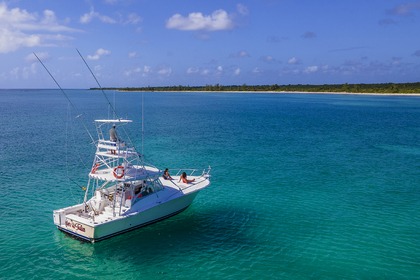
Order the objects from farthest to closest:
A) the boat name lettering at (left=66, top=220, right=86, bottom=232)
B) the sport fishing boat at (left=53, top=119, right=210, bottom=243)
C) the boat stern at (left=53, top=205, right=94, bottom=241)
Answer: the sport fishing boat at (left=53, top=119, right=210, bottom=243) → the boat name lettering at (left=66, top=220, right=86, bottom=232) → the boat stern at (left=53, top=205, right=94, bottom=241)

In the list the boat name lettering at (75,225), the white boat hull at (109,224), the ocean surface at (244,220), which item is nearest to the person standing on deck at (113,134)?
the ocean surface at (244,220)

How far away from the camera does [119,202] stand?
19.4m

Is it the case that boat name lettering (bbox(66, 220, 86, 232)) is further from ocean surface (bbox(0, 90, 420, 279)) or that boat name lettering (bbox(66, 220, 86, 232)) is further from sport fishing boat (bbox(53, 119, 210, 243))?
ocean surface (bbox(0, 90, 420, 279))

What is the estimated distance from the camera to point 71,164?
3344 centimetres

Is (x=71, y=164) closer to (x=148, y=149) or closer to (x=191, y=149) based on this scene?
(x=148, y=149)

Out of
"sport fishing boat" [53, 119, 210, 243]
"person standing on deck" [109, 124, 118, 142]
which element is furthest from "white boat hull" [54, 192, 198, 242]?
"person standing on deck" [109, 124, 118, 142]

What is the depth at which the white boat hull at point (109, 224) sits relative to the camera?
1781 cm

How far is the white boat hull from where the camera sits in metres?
17.8

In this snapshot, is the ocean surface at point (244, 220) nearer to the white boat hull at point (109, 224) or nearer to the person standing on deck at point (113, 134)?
A: the white boat hull at point (109, 224)

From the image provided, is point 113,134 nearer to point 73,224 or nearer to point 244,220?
point 73,224

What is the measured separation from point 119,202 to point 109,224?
65.7 inches

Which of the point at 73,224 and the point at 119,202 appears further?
the point at 119,202

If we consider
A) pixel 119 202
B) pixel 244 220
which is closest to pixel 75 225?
pixel 119 202

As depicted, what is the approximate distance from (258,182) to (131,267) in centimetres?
1467
